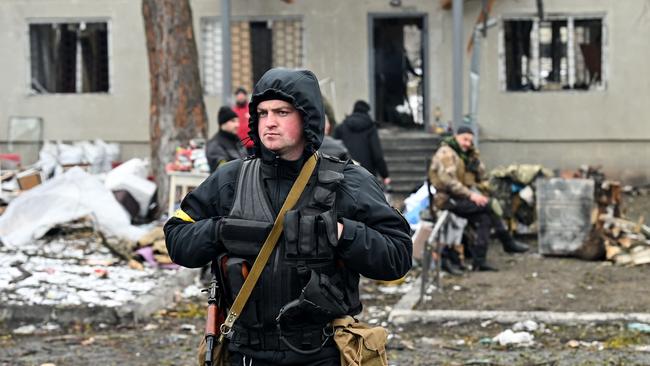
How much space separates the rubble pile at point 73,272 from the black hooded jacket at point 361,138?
127 inches

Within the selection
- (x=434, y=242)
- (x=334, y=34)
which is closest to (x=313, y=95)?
(x=434, y=242)

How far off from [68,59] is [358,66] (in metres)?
5.02

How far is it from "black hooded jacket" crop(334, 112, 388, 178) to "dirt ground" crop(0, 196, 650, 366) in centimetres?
285

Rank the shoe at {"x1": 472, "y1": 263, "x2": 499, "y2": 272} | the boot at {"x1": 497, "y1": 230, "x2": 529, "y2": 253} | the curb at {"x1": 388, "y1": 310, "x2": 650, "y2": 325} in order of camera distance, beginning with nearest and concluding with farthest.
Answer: the curb at {"x1": 388, "y1": 310, "x2": 650, "y2": 325} → the shoe at {"x1": 472, "y1": 263, "x2": 499, "y2": 272} → the boot at {"x1": 497, "y1": 230, "x2": 529, "y2": 253}

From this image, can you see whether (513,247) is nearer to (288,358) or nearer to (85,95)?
(288,358)

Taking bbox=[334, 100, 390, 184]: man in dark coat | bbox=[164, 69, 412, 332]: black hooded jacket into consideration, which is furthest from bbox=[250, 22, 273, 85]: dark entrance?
bbox=[164, 69, 412, 332]: black hooded jacket

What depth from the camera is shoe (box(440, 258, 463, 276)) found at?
1132 cm

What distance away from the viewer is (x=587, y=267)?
11.6 m

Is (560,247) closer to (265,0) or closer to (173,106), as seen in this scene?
(173,106)

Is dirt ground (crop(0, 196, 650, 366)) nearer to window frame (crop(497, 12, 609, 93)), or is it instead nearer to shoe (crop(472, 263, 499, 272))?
shoe (crop(472, 263, 499, 272))

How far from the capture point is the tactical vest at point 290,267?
365 cm

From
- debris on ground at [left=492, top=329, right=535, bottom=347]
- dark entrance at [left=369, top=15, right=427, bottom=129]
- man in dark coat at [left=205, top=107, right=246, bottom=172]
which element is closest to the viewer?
debris on ground at [left=492, top=329, right=535, bottom=347]

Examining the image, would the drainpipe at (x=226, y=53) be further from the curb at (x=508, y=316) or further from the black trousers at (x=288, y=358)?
the black trousers at (x=288, y=358)

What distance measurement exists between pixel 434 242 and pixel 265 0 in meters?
9.10
